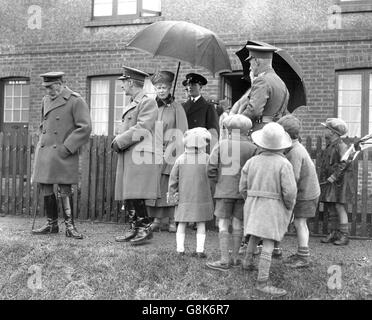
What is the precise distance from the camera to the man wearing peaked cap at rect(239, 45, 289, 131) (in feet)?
18.3

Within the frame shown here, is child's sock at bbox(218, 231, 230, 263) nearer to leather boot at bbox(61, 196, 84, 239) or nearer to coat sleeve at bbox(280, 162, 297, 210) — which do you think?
coat sleeve at bbox(280, 162, 297, 210)

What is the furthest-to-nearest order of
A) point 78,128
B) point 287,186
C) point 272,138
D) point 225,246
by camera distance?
point 78,128 → point 225,246 → point 272,138 → point 287,186

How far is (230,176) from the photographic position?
5.37 m

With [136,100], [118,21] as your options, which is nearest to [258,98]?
[136,100]

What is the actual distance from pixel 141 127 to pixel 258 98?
1511mm

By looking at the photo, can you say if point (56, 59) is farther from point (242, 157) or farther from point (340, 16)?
point (242, 157)

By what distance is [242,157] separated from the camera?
541 centimetres

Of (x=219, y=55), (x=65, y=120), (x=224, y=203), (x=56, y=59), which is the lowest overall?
(x=224, y=203)

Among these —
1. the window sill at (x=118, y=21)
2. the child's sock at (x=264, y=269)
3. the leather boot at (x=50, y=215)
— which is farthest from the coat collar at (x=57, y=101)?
the window sill at (x=118, y=21)

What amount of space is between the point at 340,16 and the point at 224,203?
6974mm

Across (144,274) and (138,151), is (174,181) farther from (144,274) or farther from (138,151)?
(144,274)

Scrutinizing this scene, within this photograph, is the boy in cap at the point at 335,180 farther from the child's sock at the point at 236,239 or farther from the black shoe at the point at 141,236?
the black shoe at the point at 141,236
